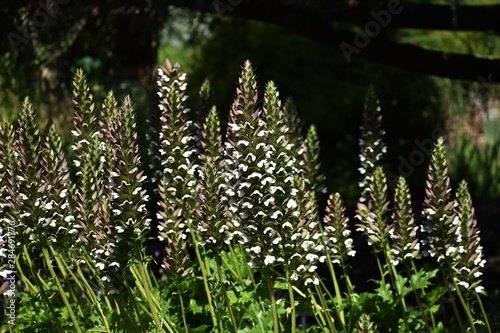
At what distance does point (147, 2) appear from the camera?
6.35 m

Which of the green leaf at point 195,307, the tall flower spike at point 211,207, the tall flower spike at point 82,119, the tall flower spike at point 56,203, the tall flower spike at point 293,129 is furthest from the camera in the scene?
the tall flower spike at point 293,129

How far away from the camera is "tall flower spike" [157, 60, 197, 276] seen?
3.42 m

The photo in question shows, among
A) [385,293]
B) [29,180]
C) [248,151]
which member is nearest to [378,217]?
[385,293]

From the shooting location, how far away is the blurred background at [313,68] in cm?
644

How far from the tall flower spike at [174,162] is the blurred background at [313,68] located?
9.35 ft

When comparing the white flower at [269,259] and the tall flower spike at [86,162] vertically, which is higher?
the tall flower spike at [86,162]

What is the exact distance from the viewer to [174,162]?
3510 mm

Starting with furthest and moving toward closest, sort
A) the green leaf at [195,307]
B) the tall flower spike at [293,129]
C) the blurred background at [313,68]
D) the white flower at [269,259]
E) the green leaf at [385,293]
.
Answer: the blurred background at [313,68] < the tall flower spike at [293,129] < the green leaf at [385,293] < the green leaf at [195,307] < the white flower at [269,259]

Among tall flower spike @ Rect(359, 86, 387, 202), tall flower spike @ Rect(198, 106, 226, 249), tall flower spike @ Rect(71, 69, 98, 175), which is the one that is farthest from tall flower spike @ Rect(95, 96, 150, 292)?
tall flower spike @ Rect(359, 86, 387, 202)

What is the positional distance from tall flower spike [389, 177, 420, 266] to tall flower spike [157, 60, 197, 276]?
2.81ft

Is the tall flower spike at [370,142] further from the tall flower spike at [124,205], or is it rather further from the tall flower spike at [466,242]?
the tall flower spike at [124,205]

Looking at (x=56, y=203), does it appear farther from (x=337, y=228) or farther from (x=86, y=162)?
(x=337, y=228)

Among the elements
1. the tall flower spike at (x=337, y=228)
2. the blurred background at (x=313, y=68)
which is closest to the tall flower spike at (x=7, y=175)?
the tall flower spike at (x=337, y=228)

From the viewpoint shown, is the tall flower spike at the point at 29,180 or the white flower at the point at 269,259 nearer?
the white flower at the point at 269,259
